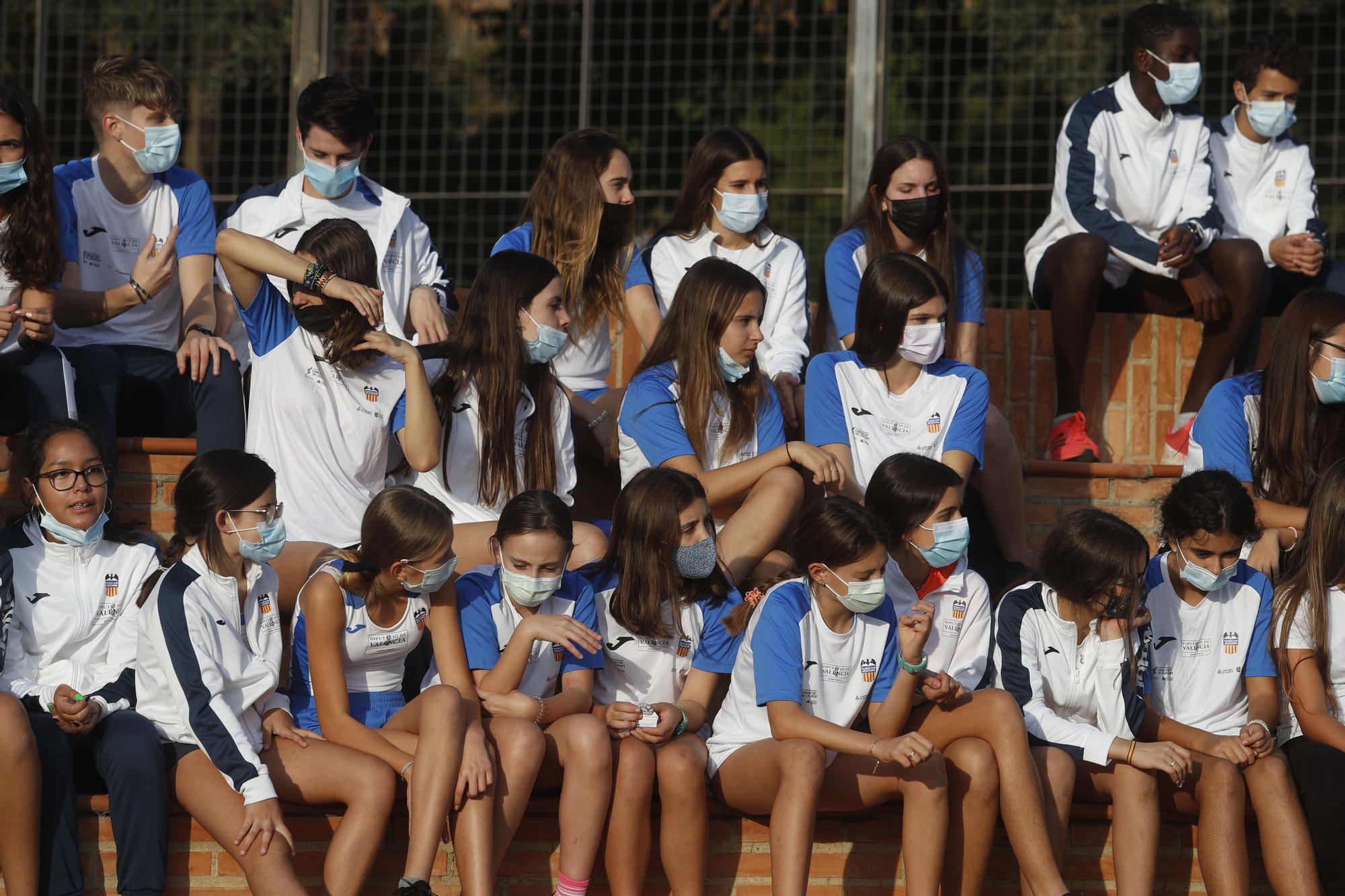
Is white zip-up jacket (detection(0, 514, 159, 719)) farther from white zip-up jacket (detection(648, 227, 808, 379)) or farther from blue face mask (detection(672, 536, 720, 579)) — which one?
white zip-up jacket (detection(648, 227, 808, 379))

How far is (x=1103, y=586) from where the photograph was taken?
4.64m

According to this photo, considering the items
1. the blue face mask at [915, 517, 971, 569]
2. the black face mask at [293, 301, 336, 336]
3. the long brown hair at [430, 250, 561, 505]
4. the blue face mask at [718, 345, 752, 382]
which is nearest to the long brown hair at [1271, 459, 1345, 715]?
the blue face mask at [915, 517, 971, 569]

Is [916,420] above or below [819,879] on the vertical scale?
above

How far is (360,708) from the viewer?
4594 millimetres

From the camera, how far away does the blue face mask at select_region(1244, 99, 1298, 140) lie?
667cm

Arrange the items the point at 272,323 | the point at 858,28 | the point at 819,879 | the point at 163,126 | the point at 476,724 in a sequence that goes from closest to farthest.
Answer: the point at 476,724
the point at 819,879
the point at 272,323
the point at 163,126
the point at 858,28

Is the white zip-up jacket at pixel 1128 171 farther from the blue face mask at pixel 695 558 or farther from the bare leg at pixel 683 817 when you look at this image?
the bare leg at pixel 683 817

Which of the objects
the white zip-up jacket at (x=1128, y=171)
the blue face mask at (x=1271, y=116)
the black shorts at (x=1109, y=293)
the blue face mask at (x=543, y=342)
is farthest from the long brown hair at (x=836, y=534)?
the blue face mask at (x=1271, y=116)

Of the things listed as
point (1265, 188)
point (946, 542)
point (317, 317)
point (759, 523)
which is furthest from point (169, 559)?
point (1265, 188)

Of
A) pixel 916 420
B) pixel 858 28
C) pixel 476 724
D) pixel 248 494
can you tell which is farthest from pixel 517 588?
pixel 858 28

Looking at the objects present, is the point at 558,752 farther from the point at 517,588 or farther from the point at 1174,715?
the point at 1174,715

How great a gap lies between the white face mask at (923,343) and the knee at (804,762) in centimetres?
146

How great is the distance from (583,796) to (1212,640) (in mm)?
1879

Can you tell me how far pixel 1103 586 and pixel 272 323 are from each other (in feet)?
8.41
